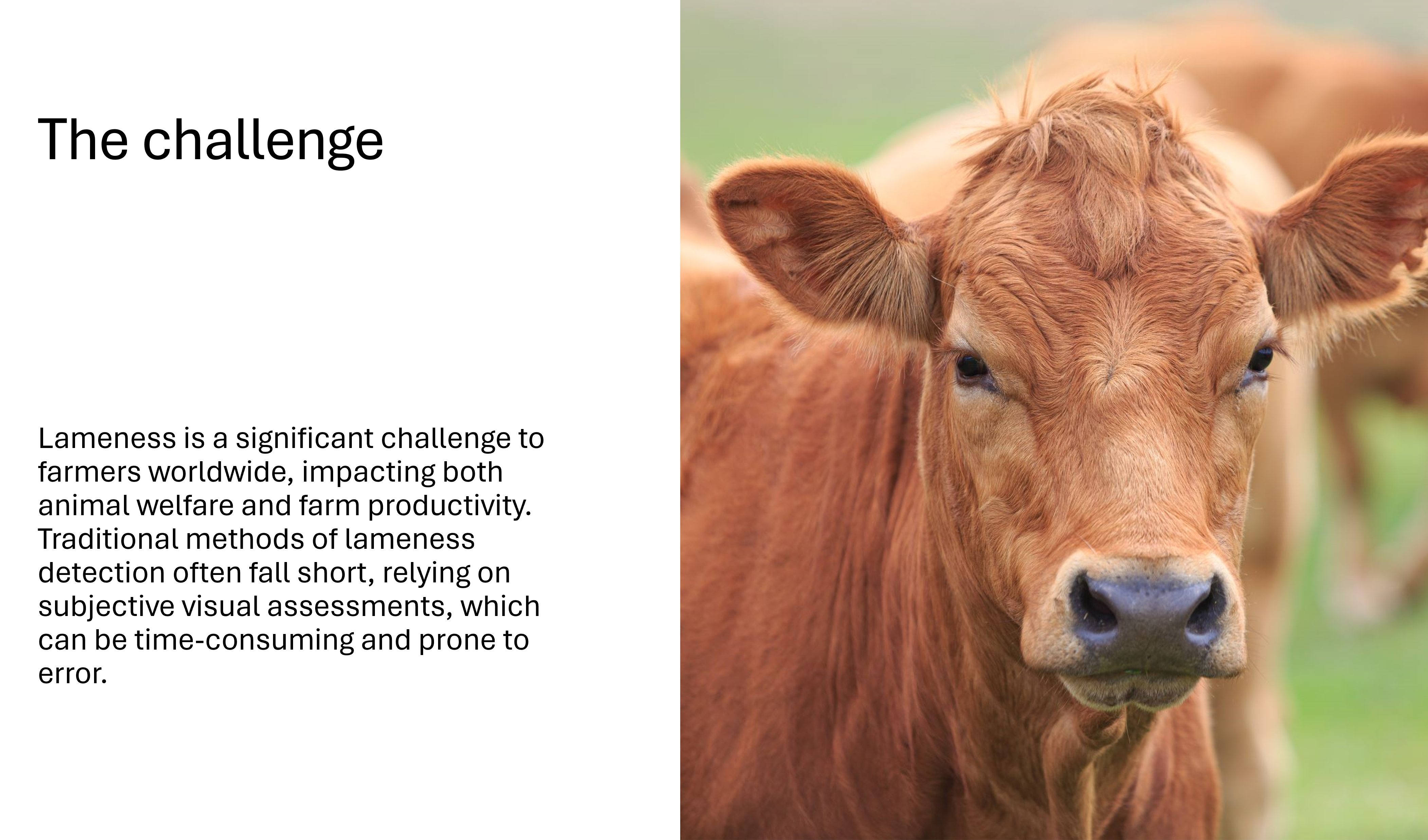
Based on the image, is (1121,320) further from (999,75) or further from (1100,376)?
(999,75)

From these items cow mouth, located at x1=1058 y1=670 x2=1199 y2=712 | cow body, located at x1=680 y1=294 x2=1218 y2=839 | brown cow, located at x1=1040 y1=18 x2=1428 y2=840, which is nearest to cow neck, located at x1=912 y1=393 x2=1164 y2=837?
cow body, located at x1=680 y1=294 x2=1218 y2=839

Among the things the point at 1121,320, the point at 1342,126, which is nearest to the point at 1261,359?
the point at 1121,320

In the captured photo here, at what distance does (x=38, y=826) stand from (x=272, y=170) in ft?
1.97

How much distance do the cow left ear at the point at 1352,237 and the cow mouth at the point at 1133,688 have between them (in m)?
0.84

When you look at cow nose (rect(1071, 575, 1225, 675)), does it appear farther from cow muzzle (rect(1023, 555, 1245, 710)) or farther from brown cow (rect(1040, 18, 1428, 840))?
brown cow (rect(1040, 18, 1428, 840))

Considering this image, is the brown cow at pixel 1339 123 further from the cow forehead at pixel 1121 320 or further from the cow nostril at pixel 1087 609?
the cow nostril at pixel 1087 609

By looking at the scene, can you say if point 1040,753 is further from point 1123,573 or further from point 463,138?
point 463,138

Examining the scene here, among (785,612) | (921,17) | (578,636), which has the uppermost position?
(921,17)

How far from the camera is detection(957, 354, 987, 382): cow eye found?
7.93ft

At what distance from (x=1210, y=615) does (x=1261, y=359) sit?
0.54 m

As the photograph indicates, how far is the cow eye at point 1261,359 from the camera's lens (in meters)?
2.39

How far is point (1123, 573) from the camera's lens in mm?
2047

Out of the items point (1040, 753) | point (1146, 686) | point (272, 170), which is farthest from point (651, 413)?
point (1040, 753)

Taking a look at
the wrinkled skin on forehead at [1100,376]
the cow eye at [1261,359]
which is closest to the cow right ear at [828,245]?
the wrinkled skin on forehead at [1100,376]
